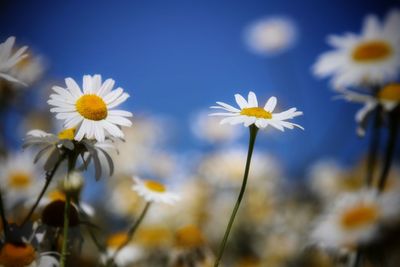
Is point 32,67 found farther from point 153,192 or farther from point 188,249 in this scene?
point 153,192

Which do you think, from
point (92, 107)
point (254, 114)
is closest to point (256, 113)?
point (254, 114)

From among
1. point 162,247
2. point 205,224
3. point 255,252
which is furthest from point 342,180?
point 162,247

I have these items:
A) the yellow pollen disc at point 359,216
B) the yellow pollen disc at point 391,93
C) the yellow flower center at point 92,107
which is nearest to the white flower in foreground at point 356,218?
the yellow pollen disc at point 359,216

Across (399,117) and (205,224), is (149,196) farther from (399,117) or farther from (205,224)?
(205,224)

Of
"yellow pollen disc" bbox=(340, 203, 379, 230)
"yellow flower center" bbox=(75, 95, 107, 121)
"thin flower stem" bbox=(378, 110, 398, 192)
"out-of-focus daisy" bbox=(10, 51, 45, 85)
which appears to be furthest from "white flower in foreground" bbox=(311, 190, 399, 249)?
"out-of-focus daisy" bbox=(10, 51, 45, 85)

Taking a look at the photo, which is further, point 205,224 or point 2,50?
point 205,224

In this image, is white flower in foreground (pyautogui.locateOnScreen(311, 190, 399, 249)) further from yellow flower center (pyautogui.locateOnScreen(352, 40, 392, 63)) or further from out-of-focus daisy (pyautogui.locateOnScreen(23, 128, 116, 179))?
yellow flower center (pyautogui.locateOnScreen(352, 40, 392, 63))
